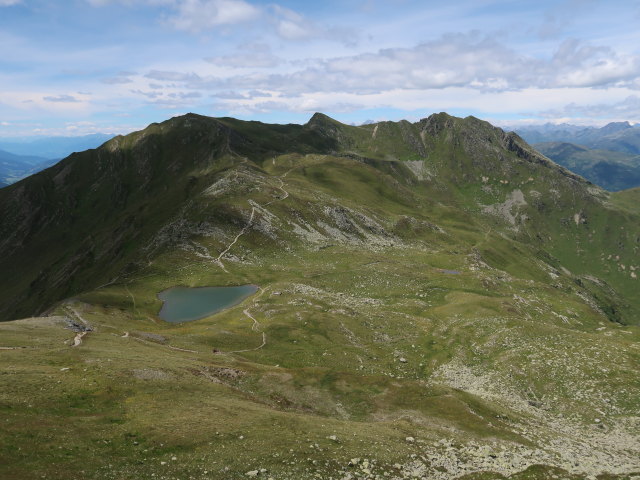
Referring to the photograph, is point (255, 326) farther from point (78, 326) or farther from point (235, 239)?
point (235, 239)

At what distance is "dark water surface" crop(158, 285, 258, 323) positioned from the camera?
325 feet

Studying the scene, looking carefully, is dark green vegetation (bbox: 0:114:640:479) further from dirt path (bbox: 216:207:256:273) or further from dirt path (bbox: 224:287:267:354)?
dirt path (bbox: 216:207:256:273)

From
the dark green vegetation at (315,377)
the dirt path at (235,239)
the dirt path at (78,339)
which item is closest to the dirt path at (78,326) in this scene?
the dirt path at (78,339)

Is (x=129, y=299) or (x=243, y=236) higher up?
(x=243, y=236)

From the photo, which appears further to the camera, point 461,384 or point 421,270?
point 421,270

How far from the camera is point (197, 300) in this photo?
107438 millimetres

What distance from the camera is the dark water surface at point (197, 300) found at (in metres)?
98.9

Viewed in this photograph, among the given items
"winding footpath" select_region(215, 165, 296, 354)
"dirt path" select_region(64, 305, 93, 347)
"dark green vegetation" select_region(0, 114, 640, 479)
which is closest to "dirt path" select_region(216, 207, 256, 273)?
"winding footpath" select_region(215, 165, 296, 354)

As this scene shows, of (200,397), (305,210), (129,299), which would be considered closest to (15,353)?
(200,397)

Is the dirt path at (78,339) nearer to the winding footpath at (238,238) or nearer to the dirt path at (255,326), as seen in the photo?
the winding footpath at (238,238)

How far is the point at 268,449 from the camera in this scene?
34.4 m

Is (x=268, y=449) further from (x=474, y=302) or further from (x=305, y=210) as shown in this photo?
(x=305, y=210)

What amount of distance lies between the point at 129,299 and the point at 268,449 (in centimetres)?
8320

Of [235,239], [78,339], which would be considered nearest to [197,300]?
[235,239]
